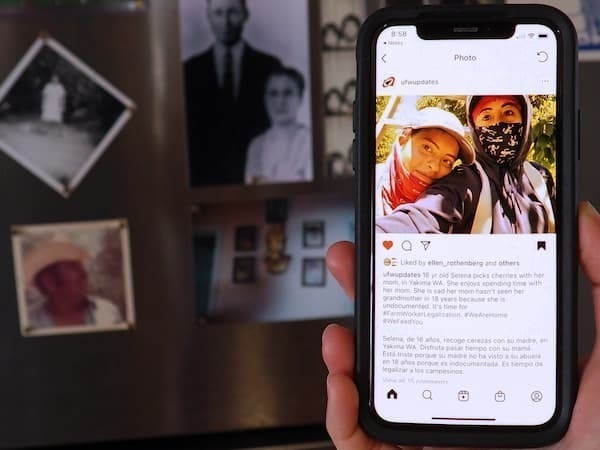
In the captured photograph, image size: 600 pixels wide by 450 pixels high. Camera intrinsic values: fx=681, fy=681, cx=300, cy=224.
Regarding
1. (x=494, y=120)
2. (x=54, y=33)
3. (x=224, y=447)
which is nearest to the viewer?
(x=494, y=120)

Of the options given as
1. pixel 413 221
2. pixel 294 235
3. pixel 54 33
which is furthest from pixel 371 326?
pixel 54 33

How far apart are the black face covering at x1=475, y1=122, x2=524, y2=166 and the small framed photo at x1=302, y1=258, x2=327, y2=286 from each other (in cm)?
35

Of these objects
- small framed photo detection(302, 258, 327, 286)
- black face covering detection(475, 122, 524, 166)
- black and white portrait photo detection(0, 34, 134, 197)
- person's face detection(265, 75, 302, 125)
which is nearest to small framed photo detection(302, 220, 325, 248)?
small framed photo detection(302, 258, 327, 286)

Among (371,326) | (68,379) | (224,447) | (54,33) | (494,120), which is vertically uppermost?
(54,33)

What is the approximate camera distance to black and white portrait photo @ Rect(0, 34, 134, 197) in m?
0.69

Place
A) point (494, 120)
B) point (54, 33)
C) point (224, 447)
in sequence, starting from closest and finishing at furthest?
point (494, 120) < point (54, 33) < point (224, 447)

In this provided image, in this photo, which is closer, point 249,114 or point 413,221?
point 413,221

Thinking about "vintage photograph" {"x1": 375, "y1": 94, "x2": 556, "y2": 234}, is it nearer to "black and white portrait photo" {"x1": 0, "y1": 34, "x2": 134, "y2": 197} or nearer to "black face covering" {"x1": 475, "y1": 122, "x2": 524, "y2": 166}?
"black face covering" {"x1": 475, "y1": 122, "x2": 524, "y2": 166}

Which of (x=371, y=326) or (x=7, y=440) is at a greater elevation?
(x=371, y=326)

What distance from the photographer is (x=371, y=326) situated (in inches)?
20.0

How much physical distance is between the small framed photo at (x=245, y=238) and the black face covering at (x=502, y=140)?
0.37 m

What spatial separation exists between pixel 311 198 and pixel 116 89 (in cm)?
26

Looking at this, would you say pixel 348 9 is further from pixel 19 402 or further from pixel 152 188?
pixel 19 402

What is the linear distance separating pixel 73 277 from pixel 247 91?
0.28m
